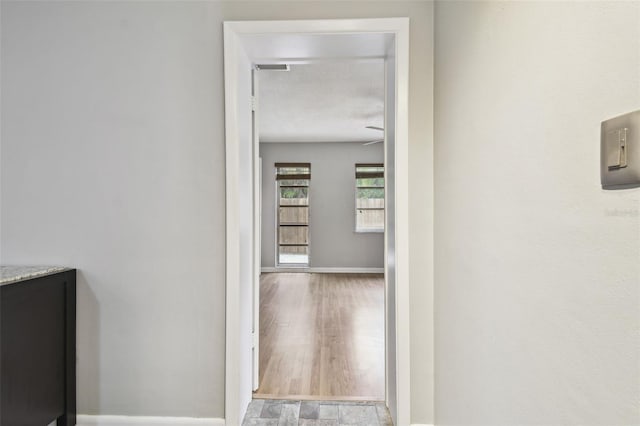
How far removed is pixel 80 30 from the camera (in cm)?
186

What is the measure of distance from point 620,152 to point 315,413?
6.37 ft

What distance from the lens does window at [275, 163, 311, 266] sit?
748 cm

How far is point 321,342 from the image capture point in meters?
3.31

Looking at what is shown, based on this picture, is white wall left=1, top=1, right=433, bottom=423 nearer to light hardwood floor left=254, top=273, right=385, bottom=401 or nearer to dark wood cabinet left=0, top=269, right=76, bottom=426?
dark wood cabinet left=0, top=269, right=76, bottom=426

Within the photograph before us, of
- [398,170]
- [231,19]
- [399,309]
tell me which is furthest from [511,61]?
[231,19]

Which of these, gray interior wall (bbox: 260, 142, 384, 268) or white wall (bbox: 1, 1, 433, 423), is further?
gray interior wall (bbox: 260, 142, 384, 268)

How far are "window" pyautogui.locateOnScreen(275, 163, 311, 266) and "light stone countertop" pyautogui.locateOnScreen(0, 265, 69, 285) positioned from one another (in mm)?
5679

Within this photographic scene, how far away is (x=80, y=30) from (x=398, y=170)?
5.75 feet

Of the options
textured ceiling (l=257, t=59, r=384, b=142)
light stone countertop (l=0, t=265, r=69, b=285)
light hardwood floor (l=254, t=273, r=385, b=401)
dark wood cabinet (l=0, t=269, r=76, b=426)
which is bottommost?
light hardwood floor (l=254, t=273, r=385, b=401)

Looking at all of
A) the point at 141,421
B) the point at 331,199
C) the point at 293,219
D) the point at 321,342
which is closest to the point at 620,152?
the point at 141,421

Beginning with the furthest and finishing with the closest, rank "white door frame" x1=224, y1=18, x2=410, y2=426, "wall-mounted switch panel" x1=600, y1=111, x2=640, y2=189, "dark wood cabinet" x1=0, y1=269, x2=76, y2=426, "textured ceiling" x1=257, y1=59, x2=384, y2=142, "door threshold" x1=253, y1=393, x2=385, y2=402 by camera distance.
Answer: "textured ceiling" x1=257, y1=59, x2=384, y2=142 → "door threshold" x1=253, y1=393, x2=385, y2=402 → "white door frame" x1=224, y1=18, x2=410, y2=426 → "dark wood cabinet" x1=0, y1=269, x2=76, y2=426 → "wall-mounted switch panel" x1=600, y1=111, x2=640, y2=189

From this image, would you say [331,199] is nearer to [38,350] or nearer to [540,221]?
[38,350]

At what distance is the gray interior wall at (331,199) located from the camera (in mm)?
7316

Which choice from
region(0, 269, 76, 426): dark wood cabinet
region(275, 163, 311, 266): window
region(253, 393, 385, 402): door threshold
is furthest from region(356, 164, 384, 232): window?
region(0, 269, 76, 426): dark wood cabinet
